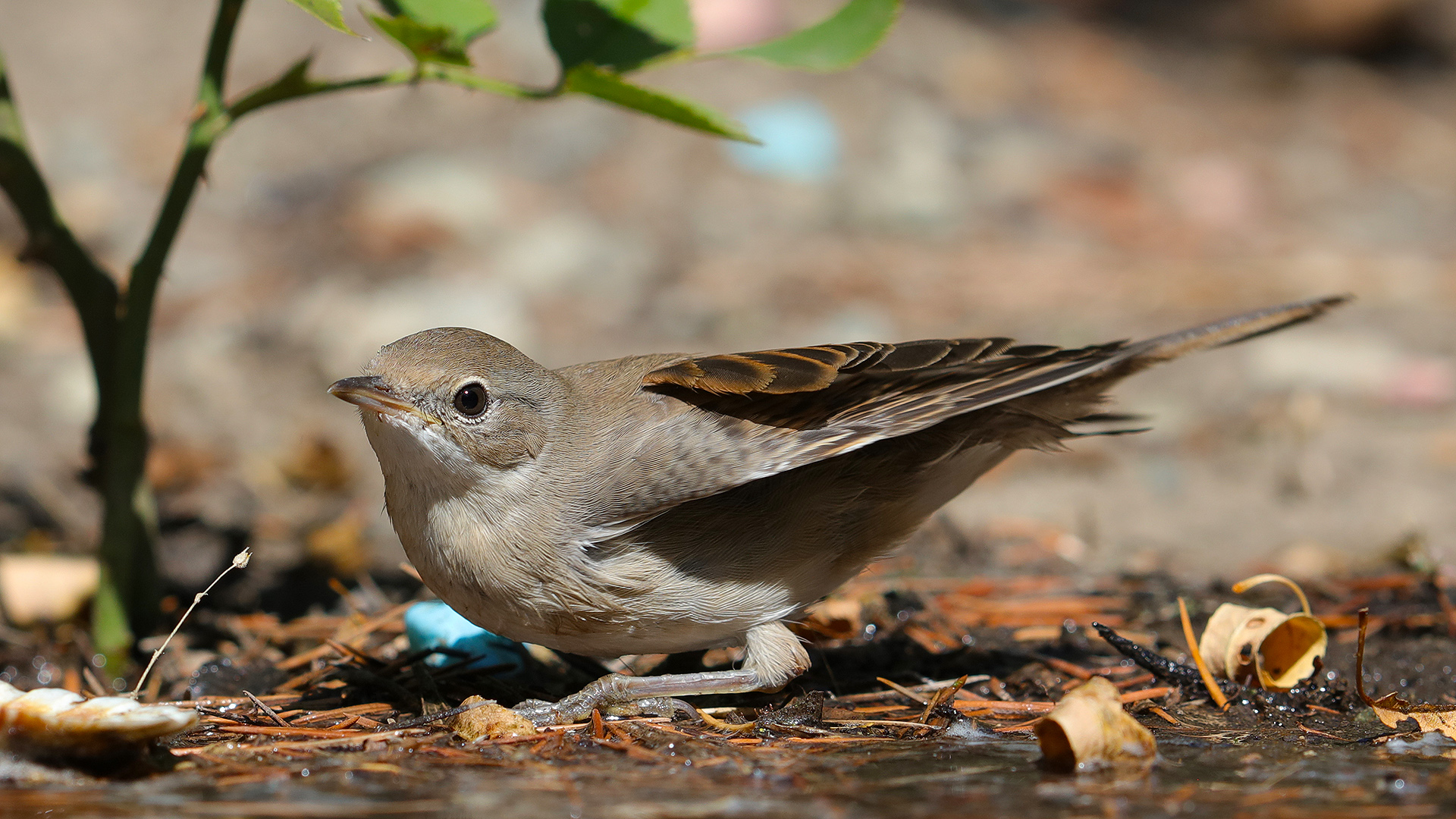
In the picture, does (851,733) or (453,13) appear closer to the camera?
(851,733)

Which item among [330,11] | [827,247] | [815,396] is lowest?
[815,396]

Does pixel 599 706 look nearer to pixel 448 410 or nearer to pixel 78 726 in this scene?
pixel 448 410

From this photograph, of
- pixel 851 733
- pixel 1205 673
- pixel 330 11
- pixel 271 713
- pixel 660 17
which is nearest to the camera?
pixel 330 11

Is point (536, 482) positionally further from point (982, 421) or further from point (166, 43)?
point (166, 43)

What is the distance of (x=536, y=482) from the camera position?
375cm

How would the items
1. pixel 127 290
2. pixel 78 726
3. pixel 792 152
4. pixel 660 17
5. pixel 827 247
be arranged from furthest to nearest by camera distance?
pixel 792 152, pixel 827 247, pixel 127 290, pixel 660 17, pixel 78 726

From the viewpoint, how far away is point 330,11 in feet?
9.85

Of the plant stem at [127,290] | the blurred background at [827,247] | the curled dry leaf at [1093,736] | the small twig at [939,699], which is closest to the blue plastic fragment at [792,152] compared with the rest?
the blurred background at [827,247]

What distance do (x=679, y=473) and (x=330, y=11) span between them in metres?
1.45

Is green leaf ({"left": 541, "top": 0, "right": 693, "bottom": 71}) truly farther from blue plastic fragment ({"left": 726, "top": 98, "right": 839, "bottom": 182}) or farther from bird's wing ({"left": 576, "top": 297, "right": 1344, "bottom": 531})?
blue plastic fragment ({"left": 726, "top": 98, "right": 839, "bottom": 182})

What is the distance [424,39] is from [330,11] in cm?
34

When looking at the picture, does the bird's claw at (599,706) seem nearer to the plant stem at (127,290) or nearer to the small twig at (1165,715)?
the small twig at (1165,715)

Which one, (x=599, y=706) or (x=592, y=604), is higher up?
(x=592, y=604)

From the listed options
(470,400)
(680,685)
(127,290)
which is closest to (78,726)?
(470,400)
